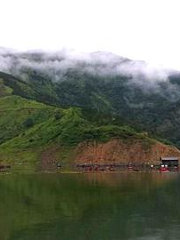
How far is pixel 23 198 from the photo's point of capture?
10388 cm

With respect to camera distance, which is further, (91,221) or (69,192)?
(69,192)

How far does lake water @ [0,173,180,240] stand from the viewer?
6544cm

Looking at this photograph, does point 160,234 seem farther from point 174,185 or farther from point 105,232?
point 174,185

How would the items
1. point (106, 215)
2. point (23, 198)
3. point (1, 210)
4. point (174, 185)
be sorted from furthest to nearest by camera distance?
point (174, 185) → point (23, 198) → point (1, 210) → point (106, 215)

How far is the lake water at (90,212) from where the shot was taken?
6544 centimetres

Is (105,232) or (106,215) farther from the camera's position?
(106,215)

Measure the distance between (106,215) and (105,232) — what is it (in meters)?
13.6

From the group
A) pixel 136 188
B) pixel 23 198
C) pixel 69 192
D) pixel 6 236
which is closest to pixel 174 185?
pixel 136 188

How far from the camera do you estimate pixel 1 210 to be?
87250mm

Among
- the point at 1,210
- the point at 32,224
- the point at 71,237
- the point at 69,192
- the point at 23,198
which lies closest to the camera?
the point at 71,237

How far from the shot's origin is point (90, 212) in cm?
8325

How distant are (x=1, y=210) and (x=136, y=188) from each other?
133 ft

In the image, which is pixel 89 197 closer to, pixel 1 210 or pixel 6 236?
pixel 1 210

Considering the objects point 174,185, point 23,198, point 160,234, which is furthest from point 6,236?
point 174,185
